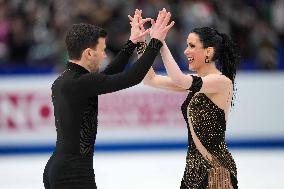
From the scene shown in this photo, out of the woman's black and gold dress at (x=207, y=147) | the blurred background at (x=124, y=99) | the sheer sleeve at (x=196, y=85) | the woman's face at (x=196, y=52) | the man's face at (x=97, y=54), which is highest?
the blurred background at (x=124, y=99)

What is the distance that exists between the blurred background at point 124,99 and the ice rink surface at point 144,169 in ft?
0.14

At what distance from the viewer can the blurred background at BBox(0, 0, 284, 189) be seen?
10.2 metres

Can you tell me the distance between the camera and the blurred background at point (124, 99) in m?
10.2

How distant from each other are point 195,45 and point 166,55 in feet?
1.27

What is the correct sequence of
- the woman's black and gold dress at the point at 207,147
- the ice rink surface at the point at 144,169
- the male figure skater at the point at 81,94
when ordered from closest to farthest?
the male figure skater at the point at 81,94 < the woman's black and gold dress at the point at 207,147 < the ice rink surface at the point at 144,169

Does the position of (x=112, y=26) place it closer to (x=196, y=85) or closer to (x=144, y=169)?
(x=144, y=169)

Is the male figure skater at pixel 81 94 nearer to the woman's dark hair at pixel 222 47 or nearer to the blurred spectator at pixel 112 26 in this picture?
the woman's dark hair at pixel 222 47

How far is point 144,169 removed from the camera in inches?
345

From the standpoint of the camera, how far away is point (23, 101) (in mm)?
10172

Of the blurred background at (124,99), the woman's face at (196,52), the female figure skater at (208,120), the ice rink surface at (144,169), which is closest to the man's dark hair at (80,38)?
the female figure skater at (208,120)

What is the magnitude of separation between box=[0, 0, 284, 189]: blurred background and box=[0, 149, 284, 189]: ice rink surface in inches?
1.6

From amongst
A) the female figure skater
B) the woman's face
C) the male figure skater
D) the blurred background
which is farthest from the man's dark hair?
the blurred background

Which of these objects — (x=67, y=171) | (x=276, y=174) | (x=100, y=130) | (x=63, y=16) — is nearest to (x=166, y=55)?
Answer: (x=67, y=171)

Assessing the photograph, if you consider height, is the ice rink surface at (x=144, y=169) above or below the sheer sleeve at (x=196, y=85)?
above
